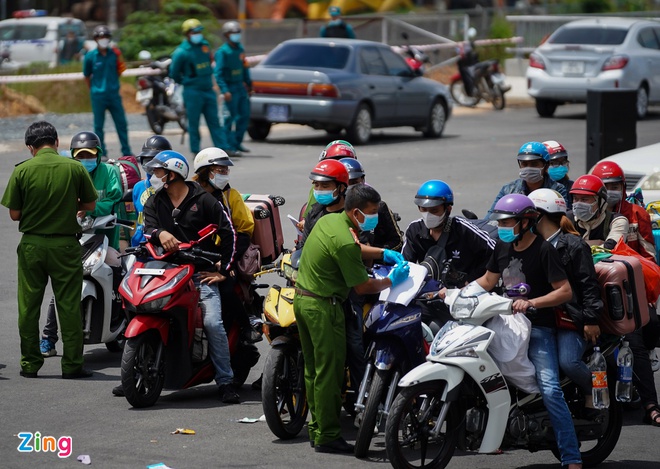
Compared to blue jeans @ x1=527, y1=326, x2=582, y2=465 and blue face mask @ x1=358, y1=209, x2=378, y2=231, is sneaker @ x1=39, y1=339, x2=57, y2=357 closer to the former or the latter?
blue face mask @ x1=358, y1=209, x2=378, y2=231

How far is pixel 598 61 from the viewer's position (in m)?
25.0

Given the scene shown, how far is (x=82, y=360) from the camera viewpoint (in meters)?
9.01

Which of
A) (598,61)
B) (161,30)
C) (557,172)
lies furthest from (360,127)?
(557,172)

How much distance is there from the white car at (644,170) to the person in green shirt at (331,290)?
588 cm

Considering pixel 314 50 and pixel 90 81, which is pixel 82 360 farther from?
pixel 314 50

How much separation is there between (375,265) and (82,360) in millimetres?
2644

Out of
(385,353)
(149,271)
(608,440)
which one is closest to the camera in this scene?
(385,353)

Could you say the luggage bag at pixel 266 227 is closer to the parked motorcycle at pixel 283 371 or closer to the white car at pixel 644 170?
the parked motorcycle at pixel 283 371

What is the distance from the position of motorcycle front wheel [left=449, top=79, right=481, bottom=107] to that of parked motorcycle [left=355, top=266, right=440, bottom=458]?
21.7m

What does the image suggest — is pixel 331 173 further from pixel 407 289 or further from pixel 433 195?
pixel 407 289

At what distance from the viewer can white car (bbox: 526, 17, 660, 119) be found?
24891 millimetres

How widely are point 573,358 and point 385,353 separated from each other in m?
1.08

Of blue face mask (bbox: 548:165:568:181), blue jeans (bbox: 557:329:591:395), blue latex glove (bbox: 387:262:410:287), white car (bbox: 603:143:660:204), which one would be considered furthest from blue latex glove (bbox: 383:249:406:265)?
white car (bbox: 603:143:660:204)

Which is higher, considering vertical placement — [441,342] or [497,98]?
[441,342]
